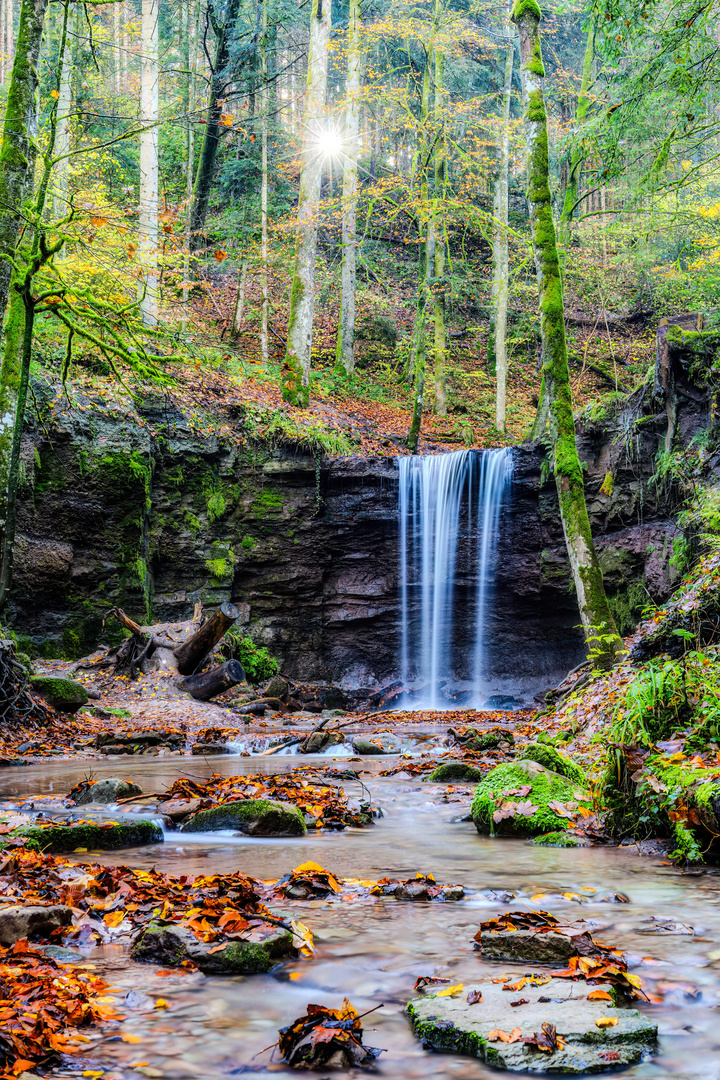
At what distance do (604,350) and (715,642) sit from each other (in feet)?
68.6

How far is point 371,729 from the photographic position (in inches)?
447

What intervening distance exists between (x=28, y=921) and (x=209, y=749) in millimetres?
6167

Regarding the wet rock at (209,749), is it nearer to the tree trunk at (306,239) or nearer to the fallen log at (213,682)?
the fallen log at (213,682)

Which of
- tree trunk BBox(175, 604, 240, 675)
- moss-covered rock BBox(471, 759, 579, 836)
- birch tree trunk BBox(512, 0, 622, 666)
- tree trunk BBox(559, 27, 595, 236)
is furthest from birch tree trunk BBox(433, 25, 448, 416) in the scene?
moss-covered rock BBox(471, 759, 579, 836)

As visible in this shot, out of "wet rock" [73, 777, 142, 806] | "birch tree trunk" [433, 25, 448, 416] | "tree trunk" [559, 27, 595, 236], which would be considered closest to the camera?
"wet rock" [73, 777, 142, 806]

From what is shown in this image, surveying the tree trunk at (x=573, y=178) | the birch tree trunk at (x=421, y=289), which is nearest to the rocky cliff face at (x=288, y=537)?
the birch tree trunk at (x=421, y=289)

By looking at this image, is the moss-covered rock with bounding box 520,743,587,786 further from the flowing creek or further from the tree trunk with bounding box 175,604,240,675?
the tree trunk with bounding box 175,604,240,675

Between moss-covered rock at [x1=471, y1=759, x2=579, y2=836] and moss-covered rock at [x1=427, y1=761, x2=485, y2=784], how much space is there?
1.53 metres

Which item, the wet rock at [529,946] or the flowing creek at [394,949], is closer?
the flowing creek at [394,949]

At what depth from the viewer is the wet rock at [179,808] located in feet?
15.7

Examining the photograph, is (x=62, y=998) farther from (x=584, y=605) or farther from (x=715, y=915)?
(x=584, y=605)

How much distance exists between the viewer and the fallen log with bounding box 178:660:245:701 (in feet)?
38.8

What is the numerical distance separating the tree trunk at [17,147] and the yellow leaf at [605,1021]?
25.9 feet

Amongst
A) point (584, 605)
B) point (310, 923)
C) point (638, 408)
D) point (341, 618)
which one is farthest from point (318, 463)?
point (310, 923)
